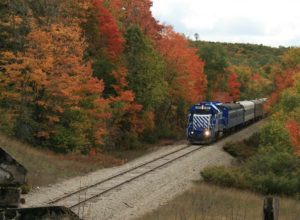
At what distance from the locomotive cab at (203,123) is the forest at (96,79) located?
3772 mm

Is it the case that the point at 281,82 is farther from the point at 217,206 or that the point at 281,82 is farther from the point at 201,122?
the point at 217,206

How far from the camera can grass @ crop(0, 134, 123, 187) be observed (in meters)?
25.8

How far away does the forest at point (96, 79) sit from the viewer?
1281 inches

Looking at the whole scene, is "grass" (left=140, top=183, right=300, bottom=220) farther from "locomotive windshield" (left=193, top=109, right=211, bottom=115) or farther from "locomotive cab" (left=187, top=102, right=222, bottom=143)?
"locomotive windshield" (left=193, top=109, right=211, bottom=115)

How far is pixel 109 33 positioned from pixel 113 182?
2394 cm

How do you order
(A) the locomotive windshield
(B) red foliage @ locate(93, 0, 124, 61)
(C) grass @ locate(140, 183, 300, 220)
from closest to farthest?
(C) grass @ locate(140, 183, 300, 220), (B) red foliage @ locate(93, 0, 124, 61), (A) the locomotive windshield

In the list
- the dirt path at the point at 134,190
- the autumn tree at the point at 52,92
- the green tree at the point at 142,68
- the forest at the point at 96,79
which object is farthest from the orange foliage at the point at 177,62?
the dirt path at the point at 134,190

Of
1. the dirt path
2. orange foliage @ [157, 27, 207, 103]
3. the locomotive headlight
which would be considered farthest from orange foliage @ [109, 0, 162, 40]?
the dirt path

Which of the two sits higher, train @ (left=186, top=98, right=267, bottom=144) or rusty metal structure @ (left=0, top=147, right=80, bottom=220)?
rusty metal structure @ (left=0, top=147, right=80, bottom=220)

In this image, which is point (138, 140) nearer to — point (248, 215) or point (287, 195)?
point (287, 195)

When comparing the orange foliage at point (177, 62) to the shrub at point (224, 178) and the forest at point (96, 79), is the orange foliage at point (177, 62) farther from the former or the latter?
the shrub at point (224, 178)

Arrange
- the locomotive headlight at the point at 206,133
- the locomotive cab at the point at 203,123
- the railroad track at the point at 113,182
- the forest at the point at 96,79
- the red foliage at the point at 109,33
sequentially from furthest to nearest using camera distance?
the locomotive cab at the point at 203,123
the locomotive headlight at the point at 206,133
the red foliage at the point at 109,33
the forest at the point at 96,79
the railroad track at the point at 113,182

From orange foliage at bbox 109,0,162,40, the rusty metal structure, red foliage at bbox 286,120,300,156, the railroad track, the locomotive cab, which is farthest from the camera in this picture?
orange foliage at bbox 109,0,162,40

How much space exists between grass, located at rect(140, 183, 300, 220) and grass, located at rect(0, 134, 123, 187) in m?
7.04
